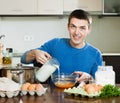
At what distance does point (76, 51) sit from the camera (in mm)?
2248

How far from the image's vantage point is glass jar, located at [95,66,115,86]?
1730 millimetres

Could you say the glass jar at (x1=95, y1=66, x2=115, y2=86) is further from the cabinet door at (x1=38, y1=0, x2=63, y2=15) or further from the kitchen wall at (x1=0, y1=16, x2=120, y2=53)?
the kitchen wall at (x1=0, y1=16, x2=120, y2=53)

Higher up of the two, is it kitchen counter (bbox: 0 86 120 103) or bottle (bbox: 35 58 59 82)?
bottle (bbox: 35 58 59 82)

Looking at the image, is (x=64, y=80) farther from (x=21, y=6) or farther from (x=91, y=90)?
(x=21, y=6)

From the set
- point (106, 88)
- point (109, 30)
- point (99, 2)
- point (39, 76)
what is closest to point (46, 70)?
point (39, 76)

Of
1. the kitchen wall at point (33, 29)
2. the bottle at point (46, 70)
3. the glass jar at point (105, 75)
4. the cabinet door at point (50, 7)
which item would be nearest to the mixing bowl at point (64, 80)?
the bottle at point (46, 70)

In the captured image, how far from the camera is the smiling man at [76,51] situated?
2.12 metres

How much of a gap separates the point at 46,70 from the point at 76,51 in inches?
17.9

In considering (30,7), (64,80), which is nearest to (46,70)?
(64,80)

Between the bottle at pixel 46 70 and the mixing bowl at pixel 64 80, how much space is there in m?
0.04

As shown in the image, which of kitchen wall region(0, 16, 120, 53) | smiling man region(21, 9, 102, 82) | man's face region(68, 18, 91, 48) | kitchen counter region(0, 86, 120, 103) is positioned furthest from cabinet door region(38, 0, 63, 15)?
kitchen counter region(0, 86, 120, 103)

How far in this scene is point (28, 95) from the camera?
1.63m

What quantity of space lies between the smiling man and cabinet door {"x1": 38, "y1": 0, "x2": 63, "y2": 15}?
6.25ft

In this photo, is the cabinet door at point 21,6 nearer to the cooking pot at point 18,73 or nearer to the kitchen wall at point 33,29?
the kitchen wall at point 33,29
